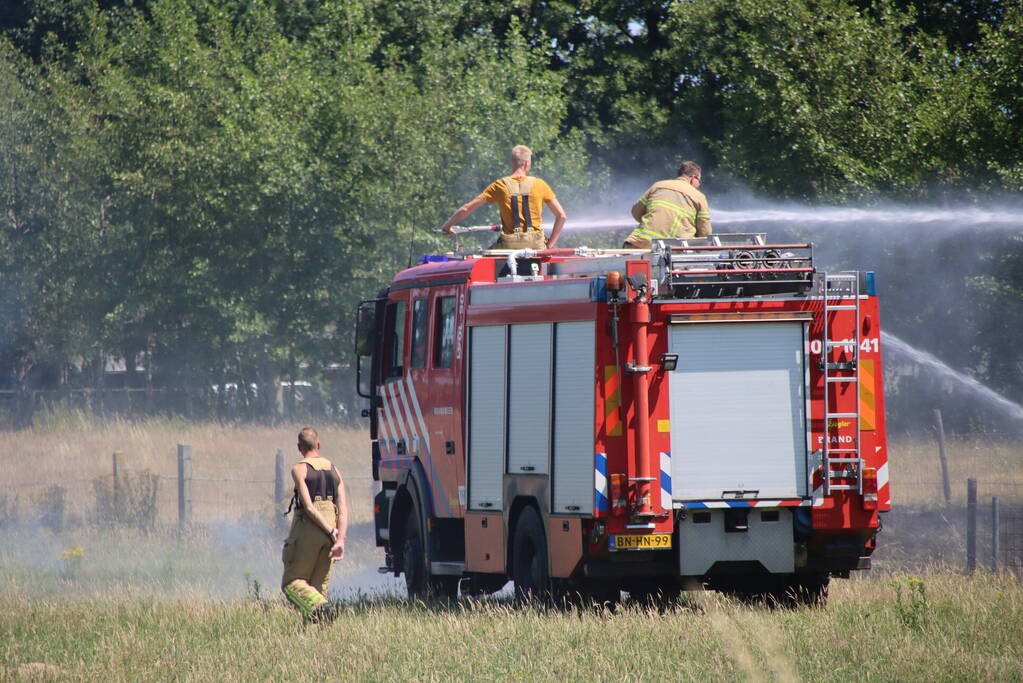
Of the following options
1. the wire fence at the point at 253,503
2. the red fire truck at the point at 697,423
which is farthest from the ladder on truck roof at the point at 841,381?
the wire fence at the point at 253,503

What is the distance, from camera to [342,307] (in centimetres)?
3089

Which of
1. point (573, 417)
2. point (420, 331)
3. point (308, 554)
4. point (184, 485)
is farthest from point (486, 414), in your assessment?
point (184, 485)

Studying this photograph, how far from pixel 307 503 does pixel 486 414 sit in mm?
1713

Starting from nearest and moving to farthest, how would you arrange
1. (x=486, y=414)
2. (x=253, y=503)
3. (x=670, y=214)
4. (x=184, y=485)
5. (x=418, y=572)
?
(x=486, y=414) → (x=670, y=214) → (x=418, y=572) → (x=184, y=485) → (x=253, y=503)

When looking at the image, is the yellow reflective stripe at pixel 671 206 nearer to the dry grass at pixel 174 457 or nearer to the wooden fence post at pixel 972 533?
the wooden fence post at pixel 972 533

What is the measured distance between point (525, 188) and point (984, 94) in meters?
9.68

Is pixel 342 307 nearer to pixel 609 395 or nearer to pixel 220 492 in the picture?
pixel 220 492

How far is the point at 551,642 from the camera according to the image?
9.34 m

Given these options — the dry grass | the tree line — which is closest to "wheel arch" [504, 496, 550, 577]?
the tree line

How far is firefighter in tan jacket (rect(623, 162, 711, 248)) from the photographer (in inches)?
481

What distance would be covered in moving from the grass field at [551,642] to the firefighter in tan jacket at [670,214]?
290 centimetres

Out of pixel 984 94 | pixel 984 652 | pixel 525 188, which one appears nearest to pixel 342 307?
pixel 984 94

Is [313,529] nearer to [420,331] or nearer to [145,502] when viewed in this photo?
[420,331]

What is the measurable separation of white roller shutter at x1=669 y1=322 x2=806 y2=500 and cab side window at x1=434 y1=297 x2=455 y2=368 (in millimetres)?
2669
